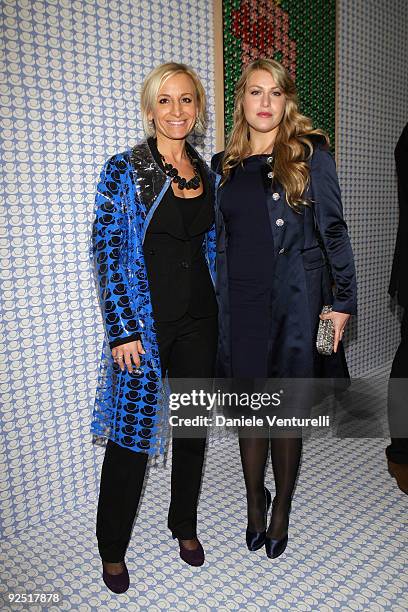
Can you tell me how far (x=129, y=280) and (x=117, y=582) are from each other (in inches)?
39.8


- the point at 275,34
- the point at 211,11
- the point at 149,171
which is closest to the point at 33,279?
the point at 149,171

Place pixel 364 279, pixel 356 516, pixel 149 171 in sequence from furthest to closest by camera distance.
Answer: pixel 364 279 < pixel 356 516 < pixel 149 171

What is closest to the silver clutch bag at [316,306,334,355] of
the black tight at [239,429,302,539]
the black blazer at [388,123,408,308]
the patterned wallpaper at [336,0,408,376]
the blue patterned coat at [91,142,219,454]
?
the black tight at [239,429,302,539]

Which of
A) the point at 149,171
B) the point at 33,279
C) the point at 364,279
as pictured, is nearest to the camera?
the point at 149,171

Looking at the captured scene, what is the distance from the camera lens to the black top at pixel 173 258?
1702mm

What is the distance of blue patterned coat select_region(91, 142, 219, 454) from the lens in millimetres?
1664

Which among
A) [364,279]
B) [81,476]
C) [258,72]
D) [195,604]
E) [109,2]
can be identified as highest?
[109,2]

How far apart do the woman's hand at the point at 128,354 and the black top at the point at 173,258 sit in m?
0.02

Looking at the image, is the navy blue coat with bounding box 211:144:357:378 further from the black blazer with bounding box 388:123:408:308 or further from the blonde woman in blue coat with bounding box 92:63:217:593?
the black blazer with bounding box 388:123:408:308

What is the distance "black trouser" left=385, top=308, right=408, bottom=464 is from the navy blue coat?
653 millimetres

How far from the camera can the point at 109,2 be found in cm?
209

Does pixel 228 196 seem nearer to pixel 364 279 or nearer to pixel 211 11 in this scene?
pixel 211 11

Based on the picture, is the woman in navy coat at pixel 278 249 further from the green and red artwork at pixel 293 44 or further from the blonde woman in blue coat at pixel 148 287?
the green and red artwork at pixel 293 44

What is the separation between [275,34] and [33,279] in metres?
1.85
